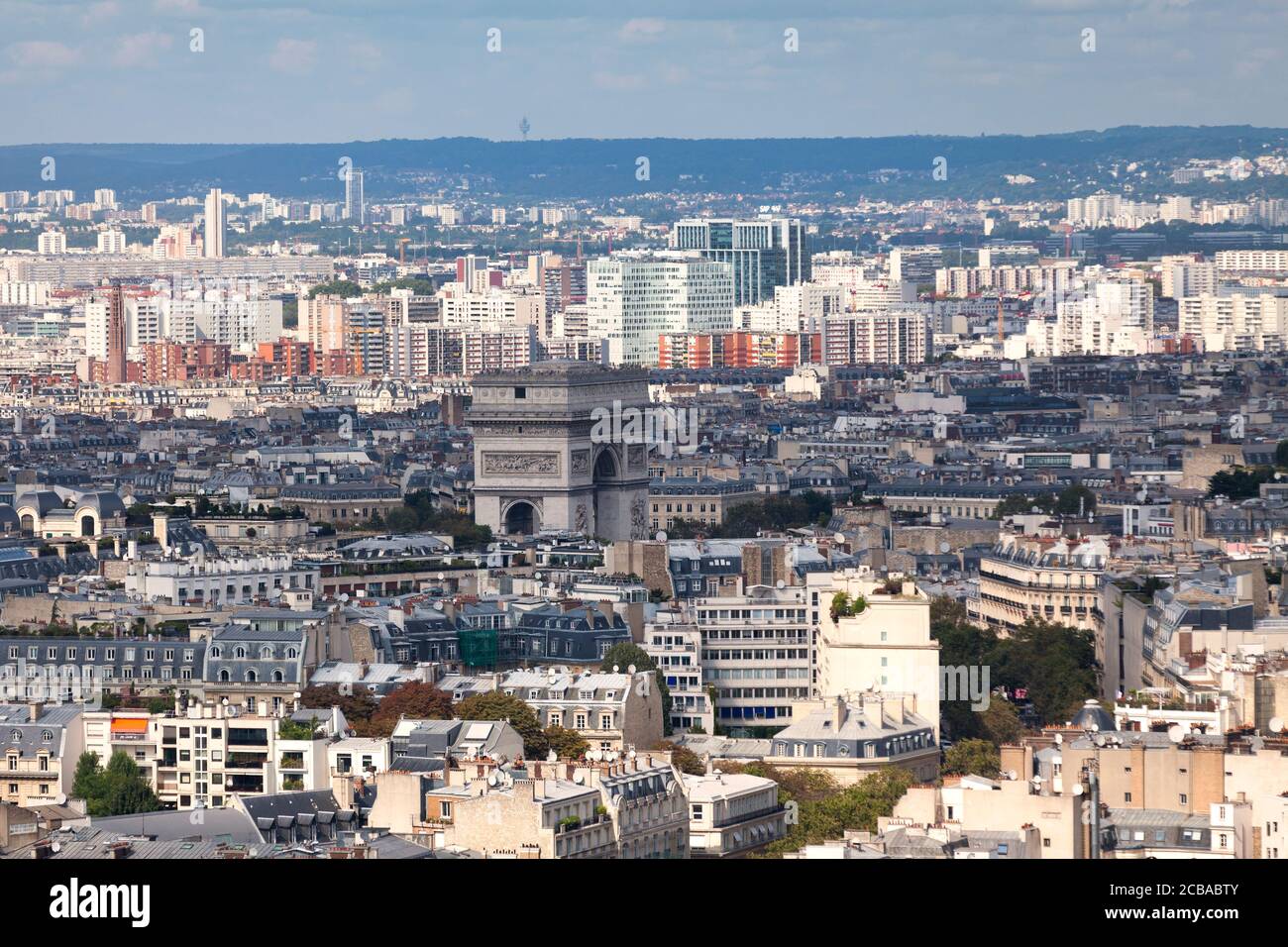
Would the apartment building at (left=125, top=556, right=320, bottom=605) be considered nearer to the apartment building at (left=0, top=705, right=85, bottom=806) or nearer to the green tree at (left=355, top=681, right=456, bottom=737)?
the green tree at (left=355, top=681, right=456, bottom=737)

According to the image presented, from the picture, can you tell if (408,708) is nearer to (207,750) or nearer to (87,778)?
(207,750)

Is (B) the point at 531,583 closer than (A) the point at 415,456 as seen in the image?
Yes

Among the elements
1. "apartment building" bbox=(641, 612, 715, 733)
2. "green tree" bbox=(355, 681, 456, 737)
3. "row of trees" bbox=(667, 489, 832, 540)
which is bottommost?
"row of trees" bbox=(667, 489, 832, 540)

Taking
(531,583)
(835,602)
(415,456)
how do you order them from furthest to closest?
1. (415,456)
2. (531,583)
3. (835,602)

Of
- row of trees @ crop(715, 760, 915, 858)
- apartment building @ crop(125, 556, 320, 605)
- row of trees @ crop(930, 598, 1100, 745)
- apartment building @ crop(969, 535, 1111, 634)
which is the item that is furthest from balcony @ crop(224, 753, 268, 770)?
apartment building @ crop(969, 535, 1111, 634)

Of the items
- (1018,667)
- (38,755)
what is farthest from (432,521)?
(38,755)

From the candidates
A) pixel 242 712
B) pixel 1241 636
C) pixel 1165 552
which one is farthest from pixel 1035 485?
pixel 242 712
